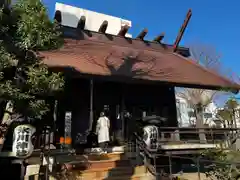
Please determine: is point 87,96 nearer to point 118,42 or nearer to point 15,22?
point 118,42

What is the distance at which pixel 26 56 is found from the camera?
6770 mm

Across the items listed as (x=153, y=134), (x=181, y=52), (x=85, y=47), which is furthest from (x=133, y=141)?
(x=181, y=52)

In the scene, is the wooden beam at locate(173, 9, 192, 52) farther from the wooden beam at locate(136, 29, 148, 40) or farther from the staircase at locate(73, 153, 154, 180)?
the staircase at locate(73, 153, 154, 180)

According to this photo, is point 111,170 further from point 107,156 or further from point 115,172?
point 107,156

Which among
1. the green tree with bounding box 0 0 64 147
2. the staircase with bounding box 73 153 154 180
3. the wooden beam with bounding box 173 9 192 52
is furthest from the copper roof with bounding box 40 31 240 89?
the staircase with bounding box 73 153 154 180

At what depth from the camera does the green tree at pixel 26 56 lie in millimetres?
6285

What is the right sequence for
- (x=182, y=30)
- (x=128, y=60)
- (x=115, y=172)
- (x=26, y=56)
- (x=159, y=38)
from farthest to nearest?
(x=159, y=38) → (x=182, y=30) → (x=128, y=60) → (x=115, y=172) → (x=26, y=56)

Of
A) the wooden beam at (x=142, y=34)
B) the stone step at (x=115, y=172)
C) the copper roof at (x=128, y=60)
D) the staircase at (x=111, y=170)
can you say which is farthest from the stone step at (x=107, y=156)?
the wooden beam at (x=142, y=34)

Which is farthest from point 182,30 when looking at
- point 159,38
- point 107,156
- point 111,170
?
point 111,170

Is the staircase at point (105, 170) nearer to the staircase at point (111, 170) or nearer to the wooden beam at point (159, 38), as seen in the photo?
the staircase at point (111, 170)

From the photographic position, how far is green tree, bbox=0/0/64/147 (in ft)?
20.6

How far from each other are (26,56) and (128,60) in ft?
18.5

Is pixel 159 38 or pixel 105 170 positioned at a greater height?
pixel 159 38

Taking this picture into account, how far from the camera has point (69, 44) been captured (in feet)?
38.3
